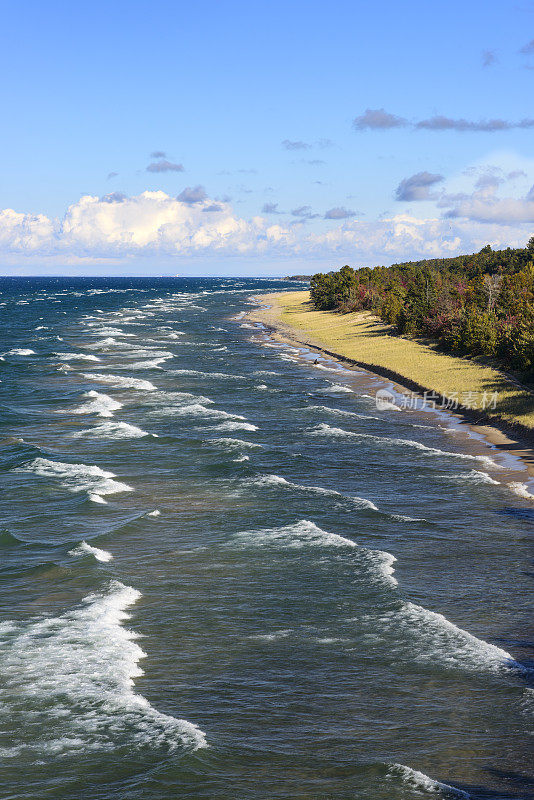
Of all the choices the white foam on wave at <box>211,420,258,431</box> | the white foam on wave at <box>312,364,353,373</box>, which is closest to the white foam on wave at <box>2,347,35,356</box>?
the white foam on wave at <box>312,364,353,373</box>

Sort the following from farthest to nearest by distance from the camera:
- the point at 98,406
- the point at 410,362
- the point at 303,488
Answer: the point at 410,362 → the point at 98,406 → the point at 303,488

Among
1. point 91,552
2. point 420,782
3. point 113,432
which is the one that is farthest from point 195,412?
point 420,782

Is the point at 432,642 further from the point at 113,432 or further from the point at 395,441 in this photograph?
the point at 113,432

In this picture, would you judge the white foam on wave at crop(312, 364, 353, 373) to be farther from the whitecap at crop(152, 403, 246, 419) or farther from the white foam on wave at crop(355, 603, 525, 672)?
the white foam on wave at crop(355, 603, 525, 672)

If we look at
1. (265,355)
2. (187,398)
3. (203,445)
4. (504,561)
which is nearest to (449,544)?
(504,561)

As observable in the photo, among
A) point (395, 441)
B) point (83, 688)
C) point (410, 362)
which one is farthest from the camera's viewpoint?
point (410, 362)

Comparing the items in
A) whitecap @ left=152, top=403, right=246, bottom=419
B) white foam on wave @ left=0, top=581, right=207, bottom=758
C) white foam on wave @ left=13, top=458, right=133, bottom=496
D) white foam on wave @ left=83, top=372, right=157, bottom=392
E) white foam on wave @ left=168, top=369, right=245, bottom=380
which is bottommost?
white foam on wave @ left=0, top=581, right=207, bottom=758
